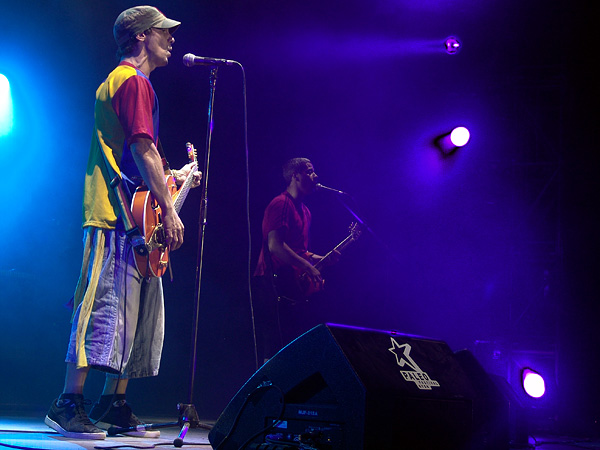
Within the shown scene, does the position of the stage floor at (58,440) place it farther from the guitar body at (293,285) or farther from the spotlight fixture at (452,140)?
the spotlight fixture at (452,140)

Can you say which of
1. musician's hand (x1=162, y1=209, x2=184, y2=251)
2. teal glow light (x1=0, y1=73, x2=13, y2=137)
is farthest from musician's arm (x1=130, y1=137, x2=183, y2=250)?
teal glow light (x1=0, y1=73, x2=13, y2=137)

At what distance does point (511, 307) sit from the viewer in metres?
5.61

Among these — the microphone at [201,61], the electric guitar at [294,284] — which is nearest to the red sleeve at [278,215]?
the electric guitar at [294,284]

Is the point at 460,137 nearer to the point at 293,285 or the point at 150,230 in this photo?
the point at 293,285

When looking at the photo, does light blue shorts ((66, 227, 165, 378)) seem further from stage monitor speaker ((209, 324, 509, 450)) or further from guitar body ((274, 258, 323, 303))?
guitar body ((274, 258, 323, 303))

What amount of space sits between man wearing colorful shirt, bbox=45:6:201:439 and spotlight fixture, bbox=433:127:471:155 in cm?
353

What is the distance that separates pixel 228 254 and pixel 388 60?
7.91 feet

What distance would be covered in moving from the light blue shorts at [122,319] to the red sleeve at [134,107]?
492mm

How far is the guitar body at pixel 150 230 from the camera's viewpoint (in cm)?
288

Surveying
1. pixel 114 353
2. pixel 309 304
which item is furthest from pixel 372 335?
pixel 309 304

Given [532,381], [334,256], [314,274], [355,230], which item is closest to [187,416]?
[314,274]

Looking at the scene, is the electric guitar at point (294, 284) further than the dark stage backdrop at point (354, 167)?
Yes

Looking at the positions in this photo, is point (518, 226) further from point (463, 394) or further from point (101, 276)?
point (101, 276)

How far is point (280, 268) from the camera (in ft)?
16.1
